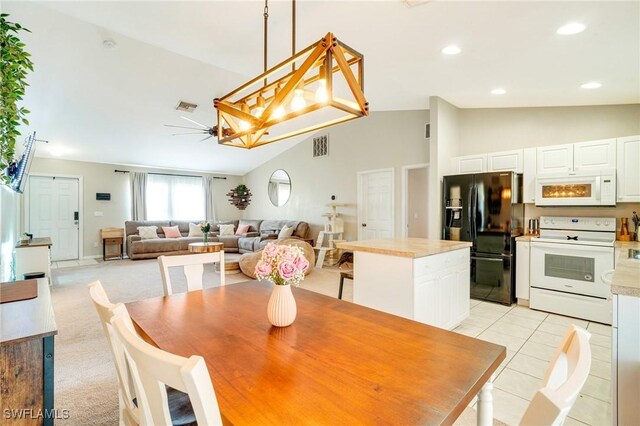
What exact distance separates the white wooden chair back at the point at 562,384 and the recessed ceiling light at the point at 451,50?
111 inches

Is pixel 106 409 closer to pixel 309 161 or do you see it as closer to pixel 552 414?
pixel 552 414

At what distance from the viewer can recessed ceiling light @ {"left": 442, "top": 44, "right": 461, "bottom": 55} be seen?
281 cm

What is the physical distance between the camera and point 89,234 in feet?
24.1

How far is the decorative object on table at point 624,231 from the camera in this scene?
3.33 meters

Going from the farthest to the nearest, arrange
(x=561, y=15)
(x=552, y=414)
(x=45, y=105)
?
(x=45, y=105) < (x=561, y=15) < (x=552, y=414)

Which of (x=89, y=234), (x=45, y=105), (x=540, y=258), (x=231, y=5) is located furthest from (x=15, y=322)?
(x=89, y=234)

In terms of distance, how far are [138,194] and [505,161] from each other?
8401mm

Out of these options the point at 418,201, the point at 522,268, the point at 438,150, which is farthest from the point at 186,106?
the point at 522,268

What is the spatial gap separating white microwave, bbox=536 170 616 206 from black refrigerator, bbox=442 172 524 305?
0.29 m

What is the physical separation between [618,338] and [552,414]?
4.60 feet

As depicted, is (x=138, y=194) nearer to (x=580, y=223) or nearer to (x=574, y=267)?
(x=574, y=267)

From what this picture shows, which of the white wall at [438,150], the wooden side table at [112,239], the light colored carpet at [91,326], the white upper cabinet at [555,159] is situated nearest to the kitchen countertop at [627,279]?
the white upper cabinet at [555,159]

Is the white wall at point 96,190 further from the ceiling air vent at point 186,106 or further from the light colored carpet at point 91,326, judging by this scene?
the ceiling air vent at point 186,106

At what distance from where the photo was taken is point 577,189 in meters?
3.54
